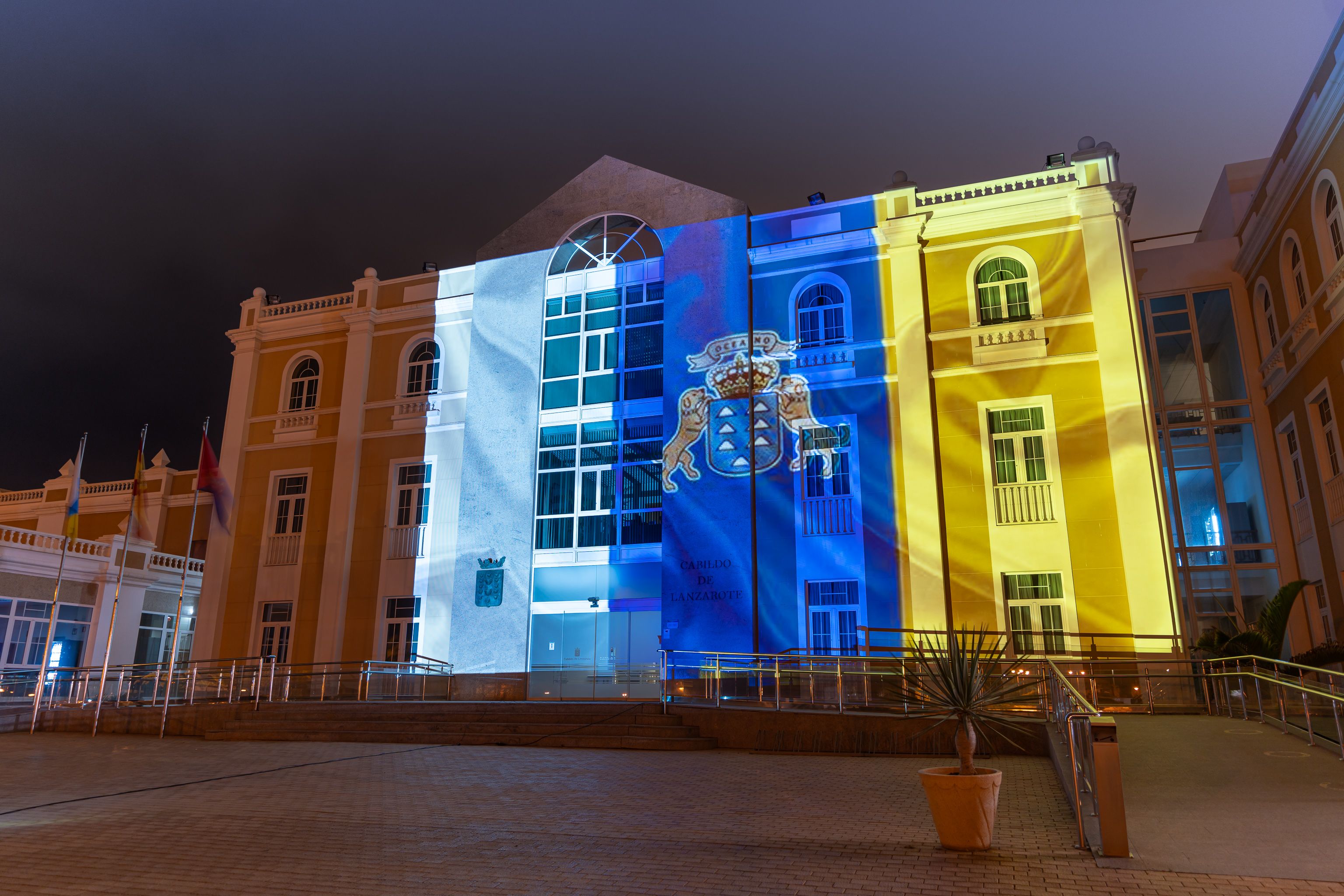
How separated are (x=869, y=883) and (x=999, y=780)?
4.52 feet

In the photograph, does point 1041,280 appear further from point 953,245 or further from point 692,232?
point 692,232

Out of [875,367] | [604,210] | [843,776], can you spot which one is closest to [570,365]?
[604,210]

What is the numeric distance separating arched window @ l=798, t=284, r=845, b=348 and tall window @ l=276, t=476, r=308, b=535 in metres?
14.5

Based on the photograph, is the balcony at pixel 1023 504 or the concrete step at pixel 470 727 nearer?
the concrete step at pixel 470 727

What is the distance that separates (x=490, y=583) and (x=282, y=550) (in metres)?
6.77

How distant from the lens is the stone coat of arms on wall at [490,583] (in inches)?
859

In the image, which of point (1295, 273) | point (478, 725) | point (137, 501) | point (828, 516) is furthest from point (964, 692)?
point (137, 501)

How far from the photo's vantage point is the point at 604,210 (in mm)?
23938

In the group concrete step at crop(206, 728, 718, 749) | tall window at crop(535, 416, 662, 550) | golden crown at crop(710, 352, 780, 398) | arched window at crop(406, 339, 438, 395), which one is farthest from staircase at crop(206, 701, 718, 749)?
arched window at crop(406, 339, 438, 395)

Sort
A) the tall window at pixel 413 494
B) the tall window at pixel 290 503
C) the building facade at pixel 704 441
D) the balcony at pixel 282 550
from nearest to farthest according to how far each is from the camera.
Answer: the building facade at pixel 704 441
the tall window at pixel 413 494
the balcony at pixel 282 550
the tall window at pixel 290 503

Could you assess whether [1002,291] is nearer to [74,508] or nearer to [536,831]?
[536,831]

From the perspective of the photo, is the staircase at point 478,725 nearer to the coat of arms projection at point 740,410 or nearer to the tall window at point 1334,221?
the coat of arms projection at point 740,410

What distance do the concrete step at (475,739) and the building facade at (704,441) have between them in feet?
14.8

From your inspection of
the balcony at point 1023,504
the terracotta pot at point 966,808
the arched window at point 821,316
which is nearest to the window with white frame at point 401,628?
the arched window at point 821,316
